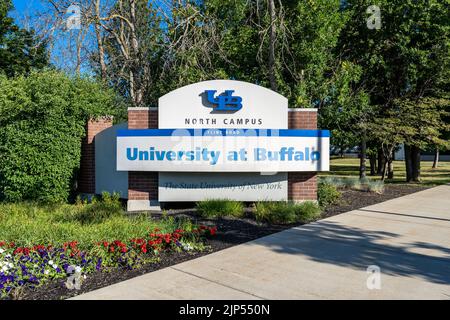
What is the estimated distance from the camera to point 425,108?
51.2 feet

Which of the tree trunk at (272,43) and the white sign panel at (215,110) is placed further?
the tree trunk at (272,43)

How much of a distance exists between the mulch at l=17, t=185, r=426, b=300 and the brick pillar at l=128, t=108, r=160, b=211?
0.87 metres

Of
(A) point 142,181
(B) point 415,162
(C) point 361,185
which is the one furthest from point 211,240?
(B) point 415,162

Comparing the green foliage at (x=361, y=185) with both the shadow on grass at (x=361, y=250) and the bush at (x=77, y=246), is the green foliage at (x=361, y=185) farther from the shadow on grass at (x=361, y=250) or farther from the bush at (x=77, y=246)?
the bush at (x=77, y=246)

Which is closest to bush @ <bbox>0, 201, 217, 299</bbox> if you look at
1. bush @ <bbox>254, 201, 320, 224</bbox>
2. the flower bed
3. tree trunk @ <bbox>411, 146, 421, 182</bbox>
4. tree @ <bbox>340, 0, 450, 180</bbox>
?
the flower bed

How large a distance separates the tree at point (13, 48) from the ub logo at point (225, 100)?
49.4 ft

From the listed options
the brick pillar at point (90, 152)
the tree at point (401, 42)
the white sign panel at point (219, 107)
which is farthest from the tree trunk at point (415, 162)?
the brick pillar at point (90, 152)

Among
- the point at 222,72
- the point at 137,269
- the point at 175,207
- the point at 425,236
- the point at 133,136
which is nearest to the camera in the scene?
the point at 137,269

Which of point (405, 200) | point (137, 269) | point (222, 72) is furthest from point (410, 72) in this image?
point (137, 269)

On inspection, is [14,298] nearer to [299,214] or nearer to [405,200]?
[299,214]

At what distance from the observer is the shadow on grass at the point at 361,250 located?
511 cm

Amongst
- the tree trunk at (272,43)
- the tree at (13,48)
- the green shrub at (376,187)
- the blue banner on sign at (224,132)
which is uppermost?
the tree at (13,48)

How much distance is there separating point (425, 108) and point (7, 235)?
15791 mm

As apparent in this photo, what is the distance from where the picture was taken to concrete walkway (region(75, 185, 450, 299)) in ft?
14.2
